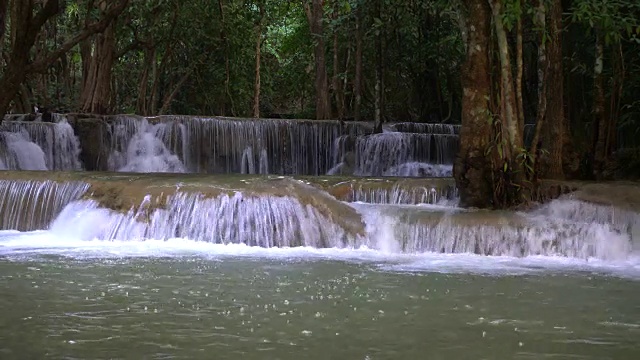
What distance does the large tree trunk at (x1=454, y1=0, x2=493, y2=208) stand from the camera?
10359 mm

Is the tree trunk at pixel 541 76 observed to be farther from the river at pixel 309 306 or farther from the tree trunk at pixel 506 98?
the river at pixel 309 306

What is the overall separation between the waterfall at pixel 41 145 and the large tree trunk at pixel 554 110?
29.3ft

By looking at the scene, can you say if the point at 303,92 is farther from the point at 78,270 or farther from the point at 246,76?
the point at 78,270

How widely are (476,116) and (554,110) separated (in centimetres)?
Result: 208

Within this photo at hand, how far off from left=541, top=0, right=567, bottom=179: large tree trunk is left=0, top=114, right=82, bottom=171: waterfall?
893 centimetres

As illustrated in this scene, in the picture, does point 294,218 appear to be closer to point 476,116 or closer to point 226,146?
point 476,116

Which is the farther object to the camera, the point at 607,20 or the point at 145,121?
the point at 145,121

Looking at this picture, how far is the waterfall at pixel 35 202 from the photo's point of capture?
35.4 feet

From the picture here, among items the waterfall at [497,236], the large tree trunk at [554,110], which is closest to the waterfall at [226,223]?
the waterfall at [497,236]

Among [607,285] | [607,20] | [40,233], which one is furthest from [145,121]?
[607,285]

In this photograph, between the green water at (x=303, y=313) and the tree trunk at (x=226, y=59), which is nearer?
the green water at (x=303, y=313)

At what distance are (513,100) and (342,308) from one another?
570cm

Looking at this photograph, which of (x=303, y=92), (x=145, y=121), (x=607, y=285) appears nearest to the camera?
(x=607, y=285)

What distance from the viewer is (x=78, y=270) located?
702cm
